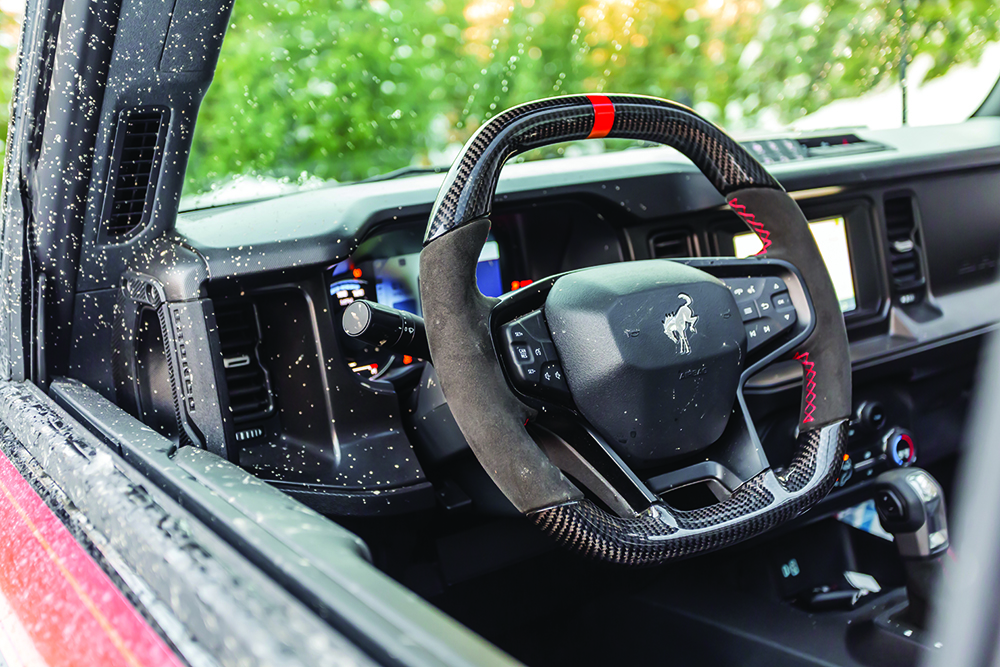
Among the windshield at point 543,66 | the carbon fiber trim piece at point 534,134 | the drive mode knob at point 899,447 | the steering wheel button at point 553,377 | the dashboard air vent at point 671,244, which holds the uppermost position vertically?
the windshield at point 543,66

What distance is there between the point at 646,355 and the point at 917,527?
0.93 meters

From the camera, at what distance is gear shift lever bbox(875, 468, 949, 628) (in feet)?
6.07

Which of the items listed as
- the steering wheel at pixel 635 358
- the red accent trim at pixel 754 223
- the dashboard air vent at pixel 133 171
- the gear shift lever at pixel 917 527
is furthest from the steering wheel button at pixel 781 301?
the dashboard air vent at pixel 133 171

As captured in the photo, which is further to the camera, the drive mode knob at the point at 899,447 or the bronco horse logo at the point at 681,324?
the drive mode knob at the point at 899,447

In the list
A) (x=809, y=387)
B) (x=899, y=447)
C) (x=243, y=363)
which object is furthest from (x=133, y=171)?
(x=899, y=447)

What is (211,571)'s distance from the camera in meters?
0.76

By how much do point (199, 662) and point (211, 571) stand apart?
0.08m

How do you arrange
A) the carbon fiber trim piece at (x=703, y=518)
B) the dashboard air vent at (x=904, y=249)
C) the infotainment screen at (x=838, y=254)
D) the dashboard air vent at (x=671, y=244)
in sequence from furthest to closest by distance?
1. the dashboard air vent at (x=904, y=249)
2. the infotainment screen at (x=838, y=254)
3. the dashboard air vent at (x=671, y=244)
4. the carbon fiber trim piece at (x=703, y=518)

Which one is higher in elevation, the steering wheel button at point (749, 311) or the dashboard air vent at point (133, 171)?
the dashboard air vent at point (133, 171)

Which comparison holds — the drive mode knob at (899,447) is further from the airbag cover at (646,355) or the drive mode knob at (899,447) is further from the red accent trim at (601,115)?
the red accent trim at (601,115)

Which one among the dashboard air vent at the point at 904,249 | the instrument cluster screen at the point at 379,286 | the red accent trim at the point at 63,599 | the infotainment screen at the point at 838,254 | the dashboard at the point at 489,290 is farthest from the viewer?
the dashboard air vent at the point at 904,249

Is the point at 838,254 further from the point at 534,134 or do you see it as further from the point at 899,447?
the point at 534,134

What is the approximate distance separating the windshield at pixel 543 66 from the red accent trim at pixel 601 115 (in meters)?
0.96

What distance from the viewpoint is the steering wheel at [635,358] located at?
125 centimetres
